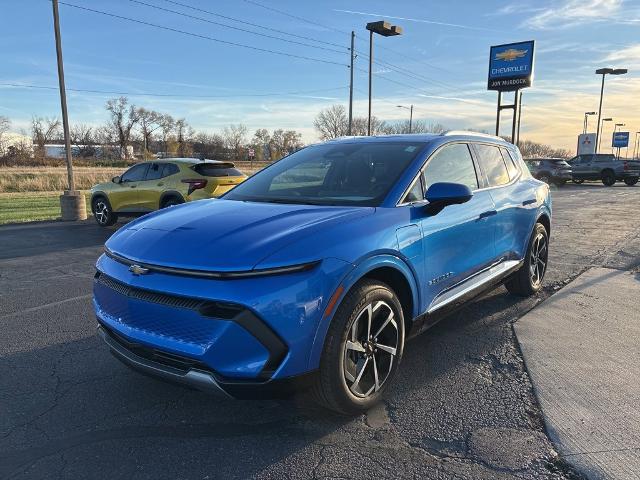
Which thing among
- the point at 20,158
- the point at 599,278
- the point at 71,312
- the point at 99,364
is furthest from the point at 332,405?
the point at 20,158

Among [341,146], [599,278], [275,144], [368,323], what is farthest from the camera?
[275,144]

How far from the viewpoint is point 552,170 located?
30.1 m

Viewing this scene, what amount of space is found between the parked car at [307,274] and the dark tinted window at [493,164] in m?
0.42

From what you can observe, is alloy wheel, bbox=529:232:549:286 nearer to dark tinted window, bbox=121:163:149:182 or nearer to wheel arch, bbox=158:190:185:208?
wheel arch, bbox=158:190:185:208

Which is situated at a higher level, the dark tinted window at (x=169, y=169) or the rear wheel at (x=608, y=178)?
the dark tinted window at (x=169, y=169)

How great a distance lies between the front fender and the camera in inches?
104

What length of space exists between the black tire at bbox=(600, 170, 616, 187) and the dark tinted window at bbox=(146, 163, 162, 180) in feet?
100

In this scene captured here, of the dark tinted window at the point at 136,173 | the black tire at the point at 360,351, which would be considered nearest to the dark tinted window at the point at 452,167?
the black tire at the point at 360,351

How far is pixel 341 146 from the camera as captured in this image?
14.4ft

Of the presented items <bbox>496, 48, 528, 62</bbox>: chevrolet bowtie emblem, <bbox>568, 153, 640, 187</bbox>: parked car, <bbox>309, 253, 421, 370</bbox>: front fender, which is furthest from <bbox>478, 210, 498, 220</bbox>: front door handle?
<bbox>568, 153, 640, 187</bbox>: parked car

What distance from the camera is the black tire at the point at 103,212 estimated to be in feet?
39.6

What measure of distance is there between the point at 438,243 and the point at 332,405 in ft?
4.54

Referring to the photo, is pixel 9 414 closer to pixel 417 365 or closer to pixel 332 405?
pixel 332 405

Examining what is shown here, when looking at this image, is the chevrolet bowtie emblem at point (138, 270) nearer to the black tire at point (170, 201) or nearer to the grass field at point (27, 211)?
the black tire at point (170, 201)
